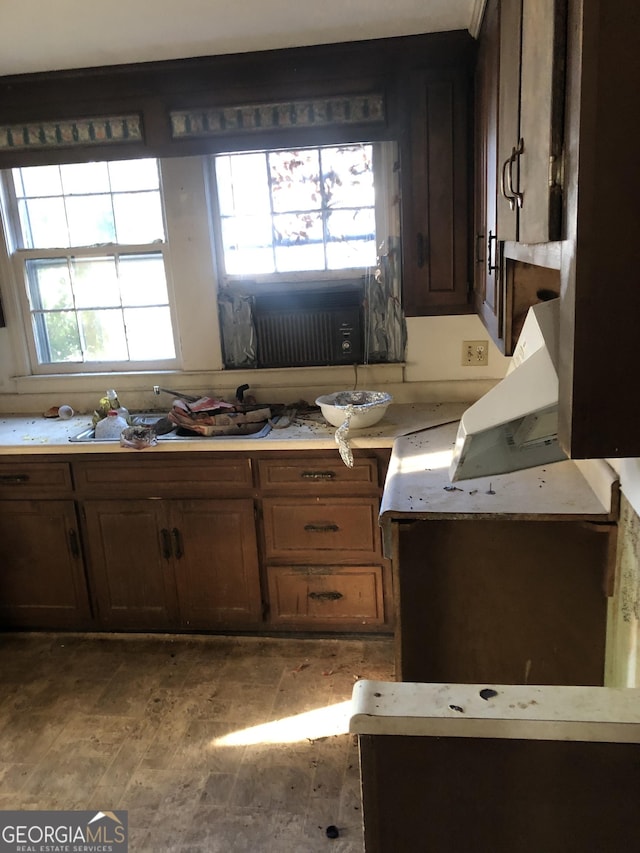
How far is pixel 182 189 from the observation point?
2.81 meters

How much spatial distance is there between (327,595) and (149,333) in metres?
1.48

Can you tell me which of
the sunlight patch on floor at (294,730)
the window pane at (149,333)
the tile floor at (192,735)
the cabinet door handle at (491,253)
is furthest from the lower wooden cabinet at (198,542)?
the cabinet door handle at (491,253)

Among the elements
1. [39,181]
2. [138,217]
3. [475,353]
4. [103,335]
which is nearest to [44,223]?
[39,181]

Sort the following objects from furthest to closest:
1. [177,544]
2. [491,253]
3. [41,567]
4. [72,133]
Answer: [41,567] → [177,544] → [72,133] → [491,253]

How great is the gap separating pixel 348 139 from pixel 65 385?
1.74m

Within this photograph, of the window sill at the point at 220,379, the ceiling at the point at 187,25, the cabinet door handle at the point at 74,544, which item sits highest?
the ceiling at the point at 187,25

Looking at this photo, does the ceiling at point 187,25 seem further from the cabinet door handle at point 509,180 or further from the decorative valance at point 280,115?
the cabinet door handle at point 509,180

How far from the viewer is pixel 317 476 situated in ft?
8.22

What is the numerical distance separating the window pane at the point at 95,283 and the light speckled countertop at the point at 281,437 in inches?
24.1

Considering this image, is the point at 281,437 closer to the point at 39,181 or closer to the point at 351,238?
the point at 351,238

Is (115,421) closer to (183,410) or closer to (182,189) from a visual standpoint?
(183,410)

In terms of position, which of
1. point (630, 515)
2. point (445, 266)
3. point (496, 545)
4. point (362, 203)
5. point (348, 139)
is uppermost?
point (348, 139)

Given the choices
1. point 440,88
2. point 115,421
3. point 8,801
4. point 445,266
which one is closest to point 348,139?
point 440,88

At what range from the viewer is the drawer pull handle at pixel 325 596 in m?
2.62
